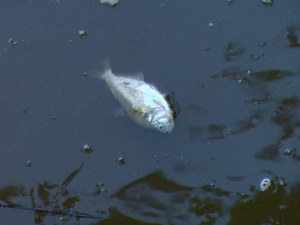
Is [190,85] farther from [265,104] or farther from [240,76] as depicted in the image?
[265,104]

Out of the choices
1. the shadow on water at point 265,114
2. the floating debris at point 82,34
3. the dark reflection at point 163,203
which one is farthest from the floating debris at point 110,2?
the dark reflection at point 163,203

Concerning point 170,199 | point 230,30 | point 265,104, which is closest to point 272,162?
point 265,104

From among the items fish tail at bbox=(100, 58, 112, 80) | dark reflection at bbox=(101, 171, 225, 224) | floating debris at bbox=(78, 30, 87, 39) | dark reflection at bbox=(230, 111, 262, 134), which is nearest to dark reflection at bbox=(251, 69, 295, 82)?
dark reflection at bbox=(230, 111, 262, 134)

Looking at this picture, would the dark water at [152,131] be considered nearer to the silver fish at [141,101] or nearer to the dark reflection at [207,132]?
the dark reflection at [207,132]

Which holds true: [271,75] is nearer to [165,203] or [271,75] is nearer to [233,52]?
[233,52]

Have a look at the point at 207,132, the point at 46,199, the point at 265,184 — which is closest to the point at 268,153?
the point at 265,184
